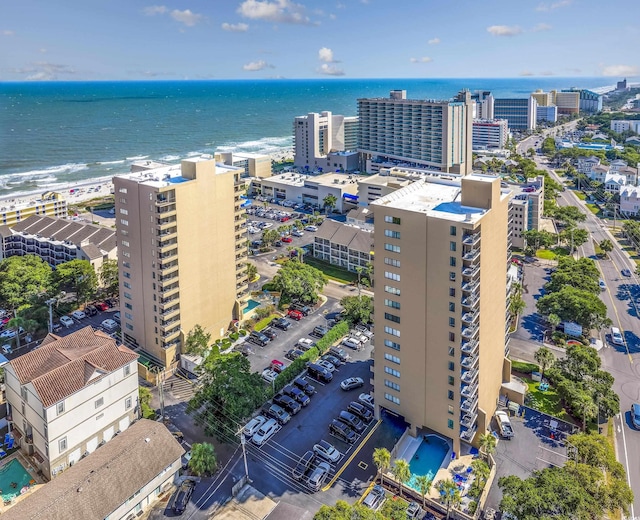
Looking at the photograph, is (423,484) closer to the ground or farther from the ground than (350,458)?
farther from the ground

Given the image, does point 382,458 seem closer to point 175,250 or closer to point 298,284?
point 175,250

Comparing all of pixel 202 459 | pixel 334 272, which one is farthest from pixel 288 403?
pixel 334 272

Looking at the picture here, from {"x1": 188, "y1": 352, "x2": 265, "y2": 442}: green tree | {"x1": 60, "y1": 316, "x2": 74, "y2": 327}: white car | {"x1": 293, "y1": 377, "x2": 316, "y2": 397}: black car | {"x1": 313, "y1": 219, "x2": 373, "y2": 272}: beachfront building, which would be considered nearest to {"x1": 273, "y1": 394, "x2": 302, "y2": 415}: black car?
{"x1": 293, "y1": 377, "x2": 316, "y2": 397}: black car

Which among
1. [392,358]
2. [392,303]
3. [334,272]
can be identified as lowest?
[334,272]

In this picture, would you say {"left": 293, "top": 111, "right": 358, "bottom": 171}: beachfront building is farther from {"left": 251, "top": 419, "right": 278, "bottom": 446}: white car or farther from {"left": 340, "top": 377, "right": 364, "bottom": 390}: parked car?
{"left": 251, "top": 419, "right": 278, "bottom": 446}: white car

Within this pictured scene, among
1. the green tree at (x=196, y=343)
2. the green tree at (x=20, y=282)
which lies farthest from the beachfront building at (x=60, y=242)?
the green tree at (x=196, y=343)

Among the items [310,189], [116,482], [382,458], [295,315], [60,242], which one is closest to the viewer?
[116,482]

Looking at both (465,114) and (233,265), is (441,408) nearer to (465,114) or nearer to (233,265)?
(233,265)

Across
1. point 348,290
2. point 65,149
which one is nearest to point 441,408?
point 348,290
